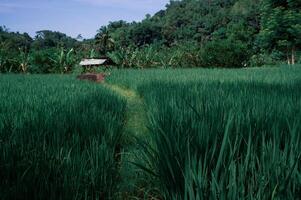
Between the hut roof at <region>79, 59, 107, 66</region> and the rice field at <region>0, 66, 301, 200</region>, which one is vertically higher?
the rice field at <region>0, 66, 301, 200</region>

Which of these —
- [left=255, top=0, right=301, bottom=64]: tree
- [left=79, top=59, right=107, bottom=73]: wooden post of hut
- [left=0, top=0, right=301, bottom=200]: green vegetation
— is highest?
[left=255, top=0, right=301, bottom=64]: tree

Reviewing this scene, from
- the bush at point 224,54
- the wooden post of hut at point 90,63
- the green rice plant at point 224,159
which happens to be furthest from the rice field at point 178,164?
the bush at point 224,54

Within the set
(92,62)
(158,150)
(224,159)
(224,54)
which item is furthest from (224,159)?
(224,54)

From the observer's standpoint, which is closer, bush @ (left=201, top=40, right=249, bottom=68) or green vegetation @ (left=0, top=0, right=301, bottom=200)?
green vegetation @ (left=0, top=0, right=301, bottom=200)

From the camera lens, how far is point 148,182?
2393mm

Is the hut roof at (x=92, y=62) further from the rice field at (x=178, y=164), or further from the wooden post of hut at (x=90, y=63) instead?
the rice field at (x=178, y=164)

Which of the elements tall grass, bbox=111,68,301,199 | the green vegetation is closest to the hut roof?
the green vegetation

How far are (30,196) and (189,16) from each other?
62.9m

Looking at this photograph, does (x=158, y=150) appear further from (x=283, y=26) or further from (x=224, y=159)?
(x=283, y=26)

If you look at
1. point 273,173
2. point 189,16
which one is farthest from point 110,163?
point 189,16

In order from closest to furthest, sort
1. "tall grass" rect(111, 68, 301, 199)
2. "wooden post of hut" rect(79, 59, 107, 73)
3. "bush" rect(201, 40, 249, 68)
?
"tall grass" rect(111, 68, 301, 199)
"wooden post of hut" rect(79, 59, 107, 73)
"bush" rect(201, 40, 249, 68)

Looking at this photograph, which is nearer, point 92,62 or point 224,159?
point 224,159

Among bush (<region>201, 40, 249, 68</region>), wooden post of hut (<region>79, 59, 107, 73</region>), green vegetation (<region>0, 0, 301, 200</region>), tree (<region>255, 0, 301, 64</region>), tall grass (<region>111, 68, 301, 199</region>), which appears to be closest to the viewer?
tall grass (<region>111, 68, 301, 199</region>)

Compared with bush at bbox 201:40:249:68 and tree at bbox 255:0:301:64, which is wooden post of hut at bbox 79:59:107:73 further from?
tree at bbox 255:0:301:64
